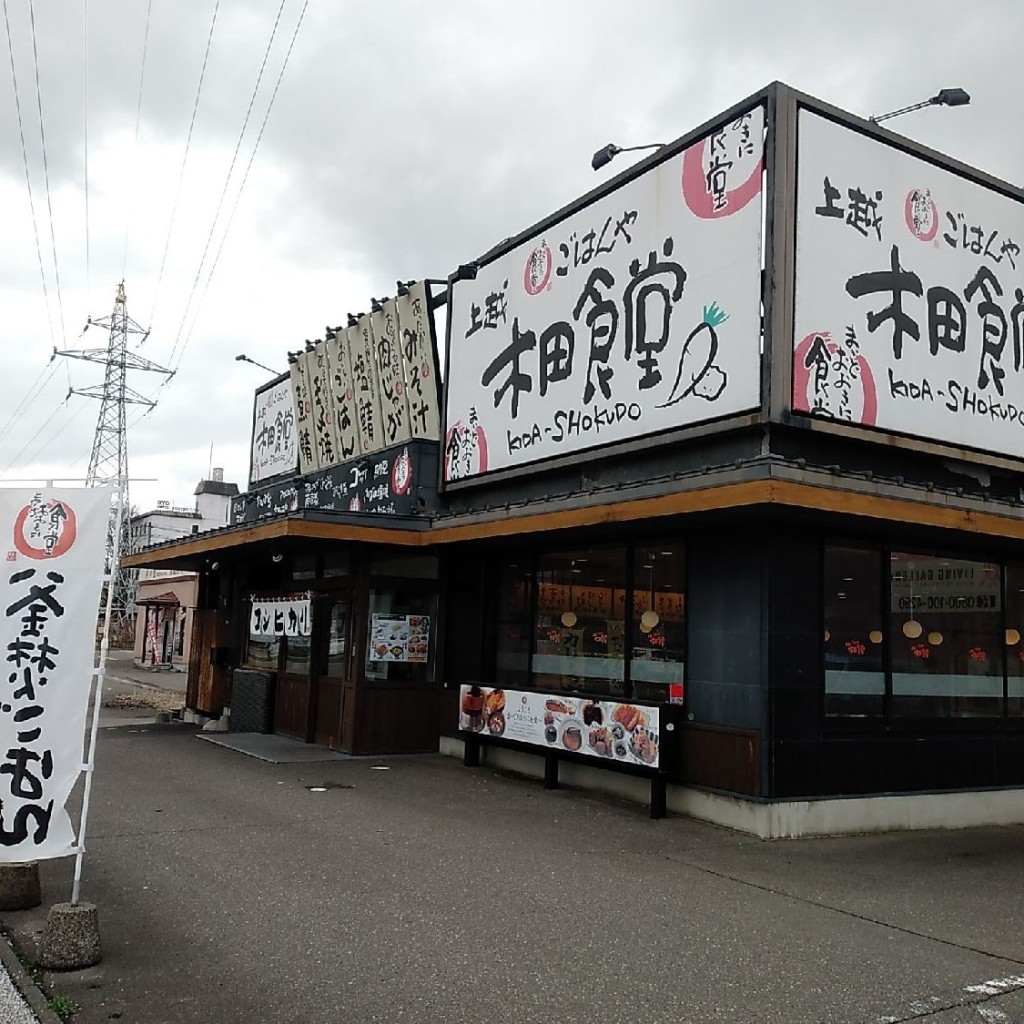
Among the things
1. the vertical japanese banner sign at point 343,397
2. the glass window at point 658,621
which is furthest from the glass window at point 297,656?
the glass window at point 658,621

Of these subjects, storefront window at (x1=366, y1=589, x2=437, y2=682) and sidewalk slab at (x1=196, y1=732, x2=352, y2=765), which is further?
storefront window at (x1=366, y1=589, x2=437, y2=682)

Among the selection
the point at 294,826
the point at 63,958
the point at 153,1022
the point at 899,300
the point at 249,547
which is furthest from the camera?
the point at 249,547

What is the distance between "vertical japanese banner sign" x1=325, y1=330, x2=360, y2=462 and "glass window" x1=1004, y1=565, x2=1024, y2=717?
1079cm

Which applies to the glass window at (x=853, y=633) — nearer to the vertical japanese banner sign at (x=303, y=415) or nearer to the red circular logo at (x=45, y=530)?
the red circular logo at (x=45, y=530)

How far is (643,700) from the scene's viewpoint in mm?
10234

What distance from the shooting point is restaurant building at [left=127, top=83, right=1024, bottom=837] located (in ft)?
30.5

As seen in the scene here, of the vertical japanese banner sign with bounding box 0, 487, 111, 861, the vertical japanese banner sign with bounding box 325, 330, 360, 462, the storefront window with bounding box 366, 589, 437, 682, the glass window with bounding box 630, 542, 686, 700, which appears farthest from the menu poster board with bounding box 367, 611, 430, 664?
the vertical japanese banner sign with bounding box 0, 487, 111, 861

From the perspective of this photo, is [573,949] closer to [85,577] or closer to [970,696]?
[85,577]

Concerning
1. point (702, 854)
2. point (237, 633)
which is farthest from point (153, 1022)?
point (237, 633)

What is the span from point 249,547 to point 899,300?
9.96m

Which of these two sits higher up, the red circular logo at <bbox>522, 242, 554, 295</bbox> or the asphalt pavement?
the red circular logo at <bbox>522, 242, 554, 295</bbox>

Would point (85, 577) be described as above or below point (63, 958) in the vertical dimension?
above

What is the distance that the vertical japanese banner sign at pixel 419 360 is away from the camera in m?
15.1

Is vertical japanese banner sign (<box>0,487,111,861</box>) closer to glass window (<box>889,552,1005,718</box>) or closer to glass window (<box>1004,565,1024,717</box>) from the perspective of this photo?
glass window (<box>889,552,1005,718</box>)
